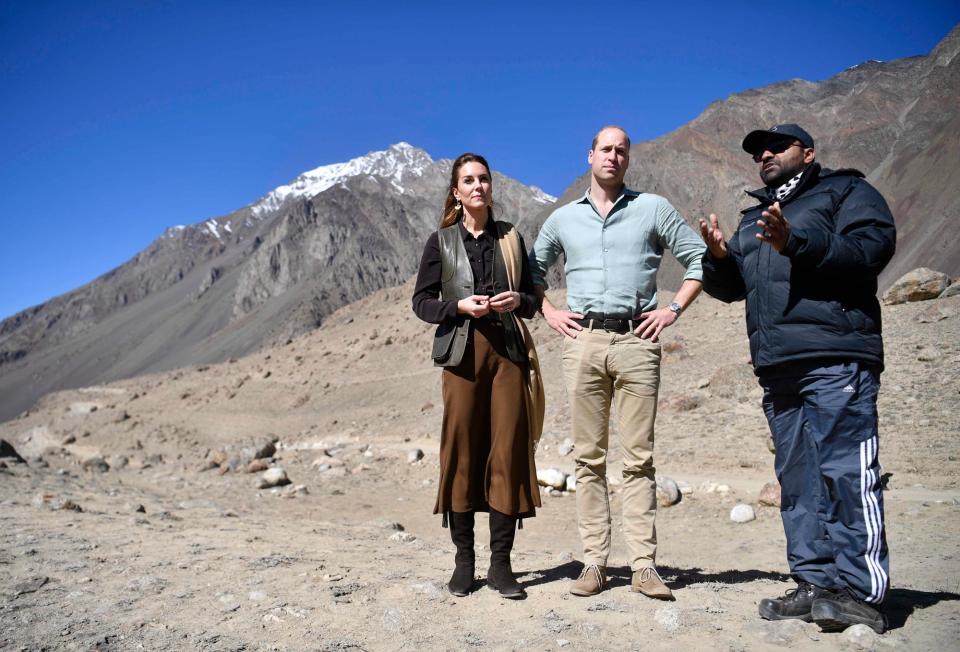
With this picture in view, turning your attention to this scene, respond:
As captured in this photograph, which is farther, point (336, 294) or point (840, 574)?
point (336, 294)

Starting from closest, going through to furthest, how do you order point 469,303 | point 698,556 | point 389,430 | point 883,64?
point 469,303 → point 698,556 → point 389,430 → point 883,64

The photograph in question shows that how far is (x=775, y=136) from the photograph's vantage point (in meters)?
3.02

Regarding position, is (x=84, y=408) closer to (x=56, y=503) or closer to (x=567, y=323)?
(x=56, y=503)

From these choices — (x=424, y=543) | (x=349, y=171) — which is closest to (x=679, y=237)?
(x=424, y=543)

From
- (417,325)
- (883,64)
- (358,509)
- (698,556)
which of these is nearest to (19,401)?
(417,325)

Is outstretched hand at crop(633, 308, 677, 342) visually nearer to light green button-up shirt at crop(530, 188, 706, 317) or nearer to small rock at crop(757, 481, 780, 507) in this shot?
light green button-up shirt at crop(530, 188, 706, 317)

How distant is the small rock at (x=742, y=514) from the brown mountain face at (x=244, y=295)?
46.8 meters

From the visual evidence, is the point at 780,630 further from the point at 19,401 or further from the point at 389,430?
the point at 19,401

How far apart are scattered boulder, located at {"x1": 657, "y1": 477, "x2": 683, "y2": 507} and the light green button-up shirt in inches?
168

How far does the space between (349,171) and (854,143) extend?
143m

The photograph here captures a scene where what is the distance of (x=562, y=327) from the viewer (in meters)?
3.48

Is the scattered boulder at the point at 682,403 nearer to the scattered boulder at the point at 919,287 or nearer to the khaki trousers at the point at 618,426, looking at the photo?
the scattered boulder at the point at 919,287

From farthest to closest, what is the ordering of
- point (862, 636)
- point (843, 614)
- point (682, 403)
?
point (682, 403) < point (843, 614) < point (862, 636)

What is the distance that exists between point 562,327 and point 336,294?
57.1 meters
